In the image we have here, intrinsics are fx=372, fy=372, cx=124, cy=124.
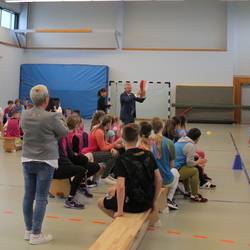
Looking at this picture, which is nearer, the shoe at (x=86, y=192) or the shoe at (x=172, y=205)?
the shoe at (x=172, y=205)

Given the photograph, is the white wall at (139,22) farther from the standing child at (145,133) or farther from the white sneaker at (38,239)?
the white sneaker at (38,239)

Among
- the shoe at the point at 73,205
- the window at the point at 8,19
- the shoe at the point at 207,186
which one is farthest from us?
the window at the point at 8,19

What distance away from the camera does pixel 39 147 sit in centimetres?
311

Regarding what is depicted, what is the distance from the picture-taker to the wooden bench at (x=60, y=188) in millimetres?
4484

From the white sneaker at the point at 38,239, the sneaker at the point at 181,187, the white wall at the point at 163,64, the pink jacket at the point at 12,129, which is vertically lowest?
the white sneaker at the point at 38,239

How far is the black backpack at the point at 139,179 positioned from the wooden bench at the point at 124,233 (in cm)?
14

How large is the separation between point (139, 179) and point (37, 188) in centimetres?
86

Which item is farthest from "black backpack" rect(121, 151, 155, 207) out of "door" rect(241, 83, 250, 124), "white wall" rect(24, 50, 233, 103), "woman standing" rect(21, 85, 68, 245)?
"door" rect(241, 83, 250, 124)

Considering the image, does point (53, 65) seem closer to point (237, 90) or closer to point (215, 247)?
point (237, 90)

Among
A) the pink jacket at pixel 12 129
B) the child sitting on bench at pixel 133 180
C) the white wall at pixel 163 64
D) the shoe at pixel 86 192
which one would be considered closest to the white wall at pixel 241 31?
the white wall at pixel 163 64

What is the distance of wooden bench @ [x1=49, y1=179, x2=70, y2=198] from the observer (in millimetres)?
4484

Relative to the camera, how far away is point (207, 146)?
9547mm

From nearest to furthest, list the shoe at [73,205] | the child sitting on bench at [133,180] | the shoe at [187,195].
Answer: the child sitting on bench at [133,180] < the shoe at [73,205] < the shoe at [187,195]

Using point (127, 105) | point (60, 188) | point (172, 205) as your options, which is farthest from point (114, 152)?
point (127, 105)
